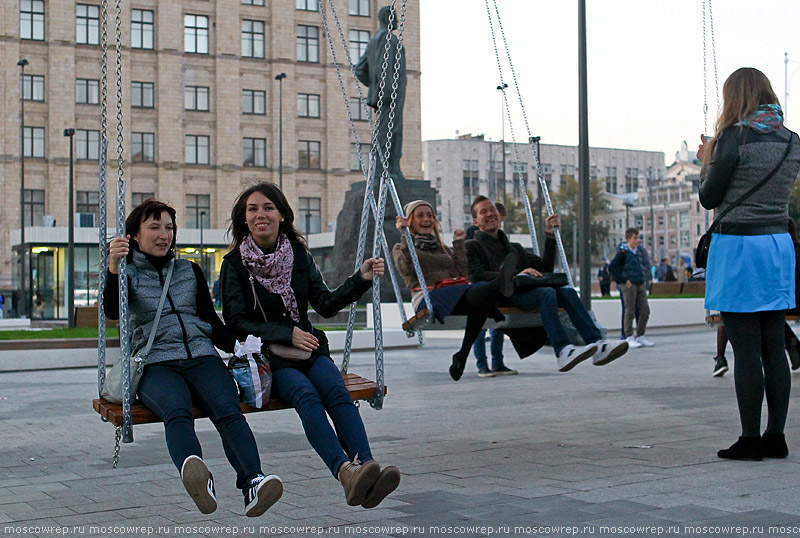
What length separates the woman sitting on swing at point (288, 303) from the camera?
5406 millimetres

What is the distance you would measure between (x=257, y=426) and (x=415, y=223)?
245cm

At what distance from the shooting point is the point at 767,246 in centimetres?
673

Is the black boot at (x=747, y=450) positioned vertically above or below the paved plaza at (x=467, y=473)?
above

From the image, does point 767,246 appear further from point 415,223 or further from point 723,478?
point 415,223

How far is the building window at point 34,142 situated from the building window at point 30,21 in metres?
5.46

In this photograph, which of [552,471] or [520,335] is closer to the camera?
[552,471]

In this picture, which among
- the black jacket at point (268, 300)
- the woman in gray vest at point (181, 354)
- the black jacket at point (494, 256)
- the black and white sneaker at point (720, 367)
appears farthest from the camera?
the black and white sneaker at point (720, 367)

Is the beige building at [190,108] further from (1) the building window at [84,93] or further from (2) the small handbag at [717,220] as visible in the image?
(2) the small handbag at [717,220]

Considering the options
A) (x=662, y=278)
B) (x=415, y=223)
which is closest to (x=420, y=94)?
(x=662, y=278)

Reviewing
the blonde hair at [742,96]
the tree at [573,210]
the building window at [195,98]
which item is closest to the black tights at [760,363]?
the blonde hair at [742,96]

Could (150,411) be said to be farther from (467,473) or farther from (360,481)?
(467,473)

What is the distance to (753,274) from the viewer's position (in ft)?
21.9

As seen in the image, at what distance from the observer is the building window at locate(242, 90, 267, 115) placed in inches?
2729

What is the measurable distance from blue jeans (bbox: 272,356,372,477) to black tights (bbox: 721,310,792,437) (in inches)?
105
